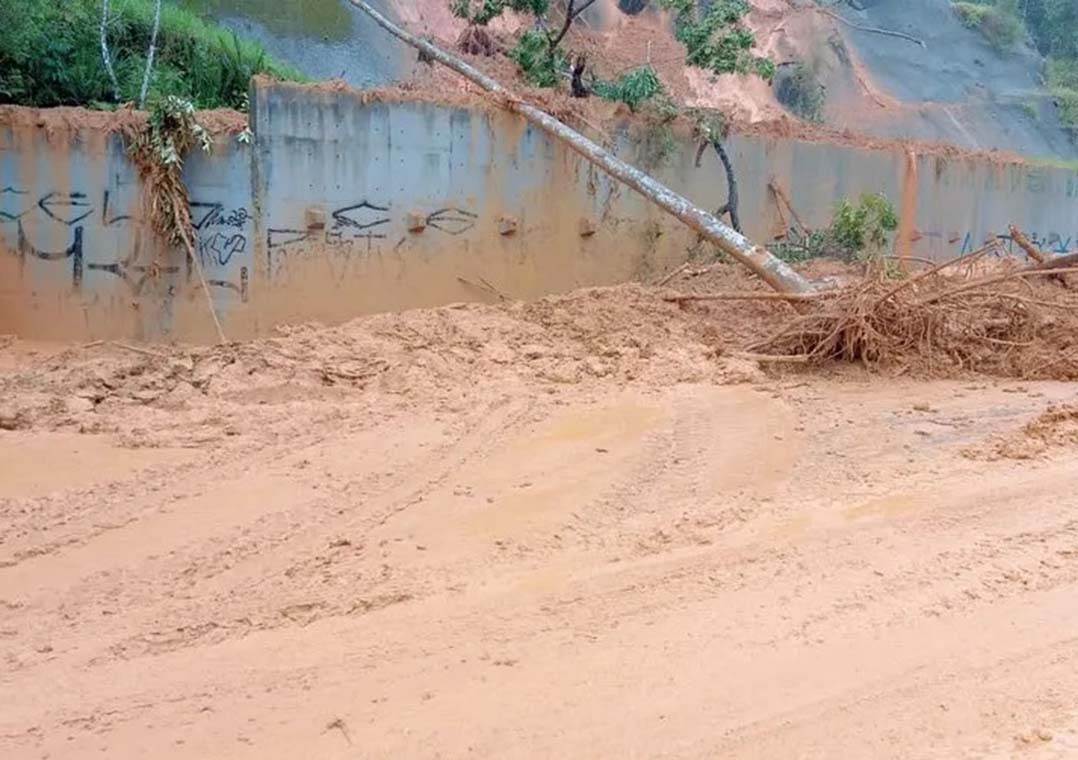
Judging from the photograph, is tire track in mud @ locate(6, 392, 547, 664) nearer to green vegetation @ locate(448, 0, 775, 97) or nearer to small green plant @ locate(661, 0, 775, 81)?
green vegetation @ locate(448, 0, 775, 97)

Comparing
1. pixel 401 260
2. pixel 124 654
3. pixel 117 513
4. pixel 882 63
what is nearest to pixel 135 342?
pixel 401 260

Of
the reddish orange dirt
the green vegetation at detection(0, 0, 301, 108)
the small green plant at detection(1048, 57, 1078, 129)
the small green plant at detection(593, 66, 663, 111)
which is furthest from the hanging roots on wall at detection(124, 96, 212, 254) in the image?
the small green plant at detection(1048, 57, 1078, 129)

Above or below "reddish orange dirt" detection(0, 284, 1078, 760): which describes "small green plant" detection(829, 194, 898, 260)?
above

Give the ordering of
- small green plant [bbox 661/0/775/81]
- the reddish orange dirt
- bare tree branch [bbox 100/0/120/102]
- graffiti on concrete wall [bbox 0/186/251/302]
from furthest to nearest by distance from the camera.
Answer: small green plant [bbox 661/0/775/81], bare tree branch [bbox 100/0/120/102], graffiti on concrete wall [bbox 0/186/251/302], the reddish orange dirt

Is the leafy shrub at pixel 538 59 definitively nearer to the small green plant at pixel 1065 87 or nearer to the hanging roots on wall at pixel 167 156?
the hanging roots on wall at pixel 167 156

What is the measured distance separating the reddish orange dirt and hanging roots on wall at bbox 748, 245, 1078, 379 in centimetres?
38

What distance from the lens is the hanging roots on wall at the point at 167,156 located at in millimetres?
9000

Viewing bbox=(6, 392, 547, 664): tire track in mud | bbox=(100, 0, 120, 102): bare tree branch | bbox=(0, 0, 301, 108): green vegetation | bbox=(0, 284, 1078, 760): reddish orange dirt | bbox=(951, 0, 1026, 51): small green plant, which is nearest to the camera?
bbox=(0, 284, 1078, 760): reddish orange dirt

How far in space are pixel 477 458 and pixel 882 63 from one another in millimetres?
29008

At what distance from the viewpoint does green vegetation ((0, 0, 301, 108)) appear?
10.1m

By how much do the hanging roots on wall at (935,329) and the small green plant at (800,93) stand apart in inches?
725

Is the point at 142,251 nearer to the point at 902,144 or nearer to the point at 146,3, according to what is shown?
the point at 146,3

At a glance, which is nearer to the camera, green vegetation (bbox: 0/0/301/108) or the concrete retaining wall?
the concrete retaining wall

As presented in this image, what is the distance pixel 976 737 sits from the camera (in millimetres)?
3215
